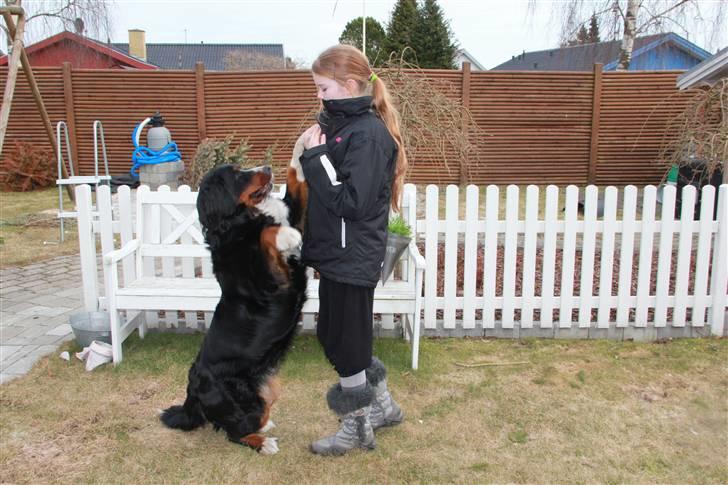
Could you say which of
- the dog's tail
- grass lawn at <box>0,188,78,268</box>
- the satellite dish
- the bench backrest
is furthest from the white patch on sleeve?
the satellite dish

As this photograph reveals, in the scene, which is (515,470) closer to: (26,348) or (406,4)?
(26,348)

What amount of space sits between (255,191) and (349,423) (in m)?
1.22

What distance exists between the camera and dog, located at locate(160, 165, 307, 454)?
258cm

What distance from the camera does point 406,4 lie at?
2423cm

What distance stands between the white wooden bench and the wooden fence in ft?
26.5

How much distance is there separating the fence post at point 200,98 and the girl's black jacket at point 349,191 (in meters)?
10.7

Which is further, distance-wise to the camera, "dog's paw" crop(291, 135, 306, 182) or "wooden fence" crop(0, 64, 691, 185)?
"wooden fence" crop(0, 64, 691, 185)

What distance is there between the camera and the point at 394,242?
11.8 feet

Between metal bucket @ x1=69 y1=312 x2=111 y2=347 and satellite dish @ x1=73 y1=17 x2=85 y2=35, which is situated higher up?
satellite dish @ x1=73 y1=17 x2=85 y2=35

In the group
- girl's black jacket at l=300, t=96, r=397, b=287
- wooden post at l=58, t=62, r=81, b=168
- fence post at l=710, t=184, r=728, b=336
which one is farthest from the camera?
wooden post at l=58, t=62, r=81, b=168

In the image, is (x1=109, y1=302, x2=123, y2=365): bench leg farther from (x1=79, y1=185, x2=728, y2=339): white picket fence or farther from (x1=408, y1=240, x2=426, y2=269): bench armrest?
(x1=408, y1=240, x2=426, y2=269): bench armrest

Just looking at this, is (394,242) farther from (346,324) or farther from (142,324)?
(142,324)

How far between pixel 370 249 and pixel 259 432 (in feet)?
3.66

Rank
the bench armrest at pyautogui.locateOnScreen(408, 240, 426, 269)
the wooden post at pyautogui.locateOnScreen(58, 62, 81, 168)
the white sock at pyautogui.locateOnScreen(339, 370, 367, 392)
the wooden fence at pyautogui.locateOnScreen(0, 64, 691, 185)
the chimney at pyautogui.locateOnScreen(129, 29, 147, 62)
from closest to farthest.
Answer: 1. the white sock at pyautogui.locateOnScreen(339, 370, 367, 392)
2. the bench armrest at pyautogui.locateOnScreen(408, 240, 426, 269)
3. the wooden post at pyautogui.locateOnScreen(58, 62, 81, 168)
4. the wooden fence at pyautogui.locateOnScreen(0, 64, 691, 185)
5. the chimney at pyautogui.locateOnScreen(129, 29, 147, 62)
